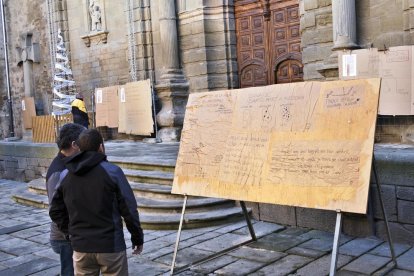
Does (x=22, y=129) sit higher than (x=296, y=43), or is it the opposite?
(x=296, y=43)

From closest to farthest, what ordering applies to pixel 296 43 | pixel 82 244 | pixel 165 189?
pixel 82 244, pixel 165 189, pixel 296 43

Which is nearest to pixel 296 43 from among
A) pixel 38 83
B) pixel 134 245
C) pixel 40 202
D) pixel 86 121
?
pixel 86 121

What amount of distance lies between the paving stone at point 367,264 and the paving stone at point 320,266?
74 millimetres

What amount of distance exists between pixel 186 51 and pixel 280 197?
7.33m

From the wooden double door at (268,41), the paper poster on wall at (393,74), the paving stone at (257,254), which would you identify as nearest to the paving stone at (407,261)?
the paving stone at (257,254)

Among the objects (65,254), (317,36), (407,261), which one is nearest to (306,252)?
(407,261)

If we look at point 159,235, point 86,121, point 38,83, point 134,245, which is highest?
point 38,83

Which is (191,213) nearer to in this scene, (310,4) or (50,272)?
(50,272)

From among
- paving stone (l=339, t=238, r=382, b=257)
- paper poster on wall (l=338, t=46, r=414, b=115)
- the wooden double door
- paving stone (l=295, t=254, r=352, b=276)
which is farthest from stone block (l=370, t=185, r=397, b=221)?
the wooden double door

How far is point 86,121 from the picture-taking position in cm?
979

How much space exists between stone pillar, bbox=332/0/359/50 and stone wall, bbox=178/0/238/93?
313cm

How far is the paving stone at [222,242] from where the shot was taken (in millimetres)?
4758

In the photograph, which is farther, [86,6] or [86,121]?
[86,6]

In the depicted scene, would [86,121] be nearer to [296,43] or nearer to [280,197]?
[296,43]
